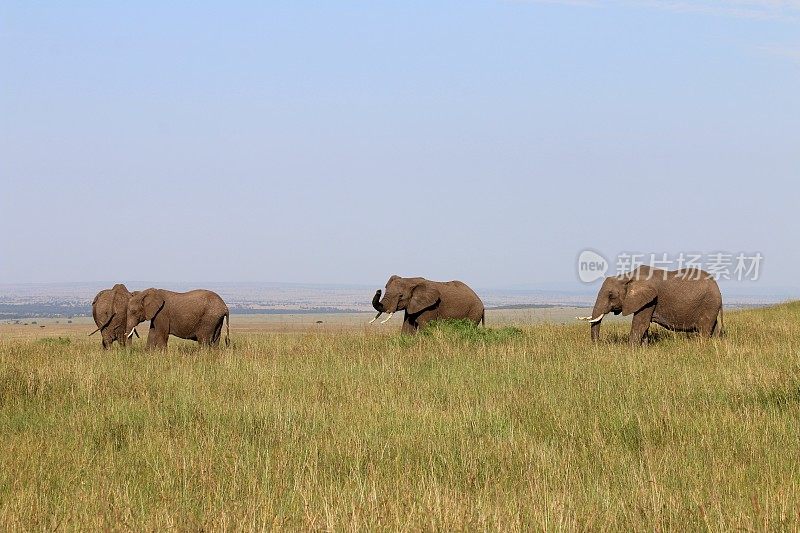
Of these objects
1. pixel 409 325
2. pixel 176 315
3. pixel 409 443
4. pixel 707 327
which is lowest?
pixel 409 443

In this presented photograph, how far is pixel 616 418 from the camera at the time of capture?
9148 millimetres

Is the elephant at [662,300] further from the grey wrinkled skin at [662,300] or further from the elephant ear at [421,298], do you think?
the elephant ear at [421,298]

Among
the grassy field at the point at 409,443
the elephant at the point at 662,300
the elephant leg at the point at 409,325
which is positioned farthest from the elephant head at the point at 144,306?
the elephant at the point at 662,300

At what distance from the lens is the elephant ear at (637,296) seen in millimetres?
18141

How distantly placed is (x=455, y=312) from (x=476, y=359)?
7401mm

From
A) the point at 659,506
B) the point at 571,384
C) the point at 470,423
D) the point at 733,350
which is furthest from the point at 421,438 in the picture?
the point at 733,350

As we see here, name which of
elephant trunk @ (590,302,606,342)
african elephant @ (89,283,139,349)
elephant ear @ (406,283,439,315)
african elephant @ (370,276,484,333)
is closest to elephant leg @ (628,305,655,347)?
elephant trunk @ (590,302,606,342)

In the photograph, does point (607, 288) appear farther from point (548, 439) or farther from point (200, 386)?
point (548, 439)

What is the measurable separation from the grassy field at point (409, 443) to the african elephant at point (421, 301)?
6.20 meters

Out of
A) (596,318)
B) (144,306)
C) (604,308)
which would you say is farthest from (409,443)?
(144,306)

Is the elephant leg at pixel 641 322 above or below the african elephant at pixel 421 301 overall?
below

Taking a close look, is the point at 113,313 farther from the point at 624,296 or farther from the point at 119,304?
the point at 624,296

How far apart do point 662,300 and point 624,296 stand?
1.03 m

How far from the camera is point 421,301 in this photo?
840 inches
